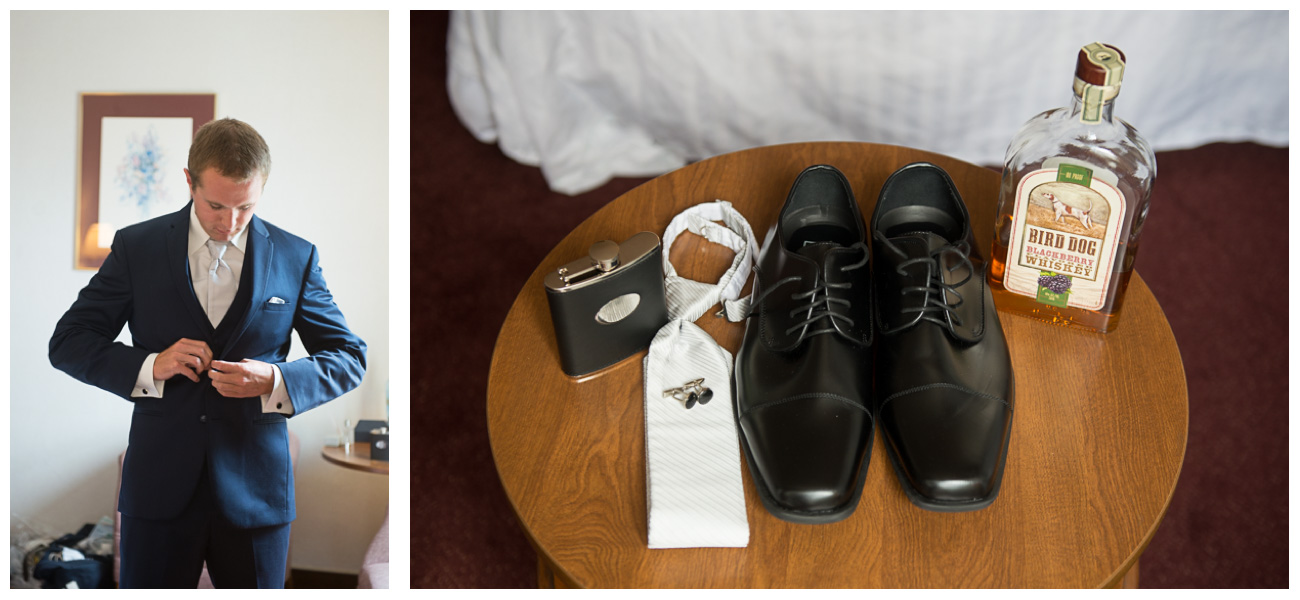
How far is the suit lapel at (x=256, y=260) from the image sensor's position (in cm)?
63

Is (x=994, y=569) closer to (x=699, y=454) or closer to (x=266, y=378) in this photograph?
(x=699, y=454)

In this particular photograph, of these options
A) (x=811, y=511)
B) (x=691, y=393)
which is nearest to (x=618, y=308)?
(x=691, y=393)

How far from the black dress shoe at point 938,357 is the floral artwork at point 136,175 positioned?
0.59 m

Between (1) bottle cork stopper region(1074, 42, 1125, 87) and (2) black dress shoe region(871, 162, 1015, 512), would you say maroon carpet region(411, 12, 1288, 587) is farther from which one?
(1) bottle cork stopper region(1074, 42, 1125, 87)

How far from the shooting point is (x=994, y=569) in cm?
62

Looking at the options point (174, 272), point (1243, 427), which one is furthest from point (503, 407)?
point (1243, 427)

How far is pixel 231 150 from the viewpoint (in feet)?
2.09

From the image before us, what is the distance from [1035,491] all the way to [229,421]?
0.65 metres

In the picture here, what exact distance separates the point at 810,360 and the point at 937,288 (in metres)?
0.14

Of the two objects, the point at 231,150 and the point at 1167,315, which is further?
the point at 1167,315

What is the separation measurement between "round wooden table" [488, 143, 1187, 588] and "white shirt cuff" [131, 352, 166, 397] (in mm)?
265

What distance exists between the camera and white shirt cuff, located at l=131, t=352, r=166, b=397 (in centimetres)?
62

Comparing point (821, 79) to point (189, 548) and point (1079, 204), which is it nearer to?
point (1079, 204)

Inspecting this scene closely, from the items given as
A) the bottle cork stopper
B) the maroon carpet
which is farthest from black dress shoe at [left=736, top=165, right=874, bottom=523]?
the maroon carpet
